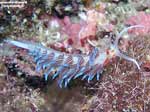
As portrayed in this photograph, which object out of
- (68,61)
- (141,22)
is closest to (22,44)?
(68,61)

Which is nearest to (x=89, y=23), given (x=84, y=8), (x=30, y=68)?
(x=84, y=8)

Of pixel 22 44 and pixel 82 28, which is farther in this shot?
pixel 82 28

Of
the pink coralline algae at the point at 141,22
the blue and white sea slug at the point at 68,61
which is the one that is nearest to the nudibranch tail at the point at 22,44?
the blue and white sea slug at the point at 68,61

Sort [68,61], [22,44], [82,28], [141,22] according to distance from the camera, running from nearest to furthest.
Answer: [68,61], [22,44], [82,28], [141,22]

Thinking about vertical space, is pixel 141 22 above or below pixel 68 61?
above

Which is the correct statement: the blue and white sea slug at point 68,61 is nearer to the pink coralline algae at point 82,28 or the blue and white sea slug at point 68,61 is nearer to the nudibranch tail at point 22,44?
the nudibranch tail at point 22,44

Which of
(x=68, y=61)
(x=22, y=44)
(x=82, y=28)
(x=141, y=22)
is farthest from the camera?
(x=141, y=22)

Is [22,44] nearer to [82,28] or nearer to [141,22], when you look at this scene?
[82,28]
